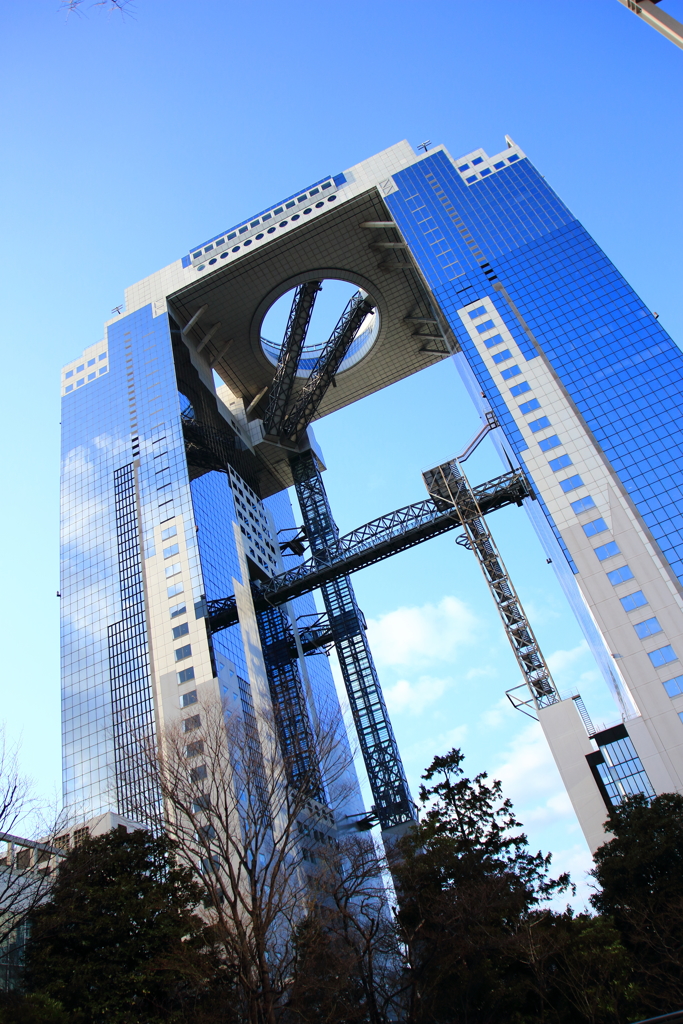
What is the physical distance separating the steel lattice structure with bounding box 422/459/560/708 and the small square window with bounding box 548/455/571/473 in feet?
24.8

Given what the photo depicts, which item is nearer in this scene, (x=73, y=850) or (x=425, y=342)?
(x=73, y=850)

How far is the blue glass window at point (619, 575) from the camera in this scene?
121 feet

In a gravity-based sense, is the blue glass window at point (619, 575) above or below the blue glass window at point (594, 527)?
below

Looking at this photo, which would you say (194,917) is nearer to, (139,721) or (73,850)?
(73,850)

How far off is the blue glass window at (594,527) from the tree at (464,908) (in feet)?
53.2

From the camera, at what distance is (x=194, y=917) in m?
22.8

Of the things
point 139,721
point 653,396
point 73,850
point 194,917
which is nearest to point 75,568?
point 139,721

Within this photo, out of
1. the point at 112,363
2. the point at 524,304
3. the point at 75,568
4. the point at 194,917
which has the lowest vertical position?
the point at 194,917

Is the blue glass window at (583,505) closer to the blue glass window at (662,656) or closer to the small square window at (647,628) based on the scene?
the small square window at (647,628)

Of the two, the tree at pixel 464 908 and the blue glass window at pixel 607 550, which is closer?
the tree at pixel 464 908

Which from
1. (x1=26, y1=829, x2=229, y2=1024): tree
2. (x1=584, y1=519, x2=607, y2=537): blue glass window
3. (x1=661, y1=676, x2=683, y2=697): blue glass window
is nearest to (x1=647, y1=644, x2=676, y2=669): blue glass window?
(x1=661, y1=676, x2=683, y2=697): blue glass window

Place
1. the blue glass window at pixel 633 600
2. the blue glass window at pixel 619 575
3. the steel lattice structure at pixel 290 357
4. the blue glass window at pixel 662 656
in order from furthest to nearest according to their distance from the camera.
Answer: the steel lattice structure at pixel 290 357
the blue glass window at pixel 619 575
the blue glass window at pixel 633 600
the blue glass window at pixel 662 656

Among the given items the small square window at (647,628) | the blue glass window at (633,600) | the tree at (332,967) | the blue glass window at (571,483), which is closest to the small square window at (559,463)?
the blue glass window at (571,483)

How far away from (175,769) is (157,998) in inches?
304
